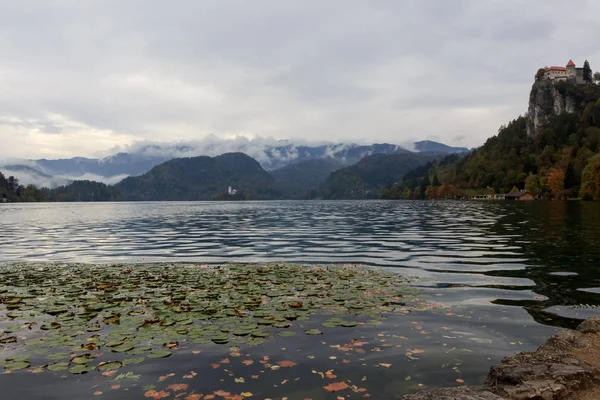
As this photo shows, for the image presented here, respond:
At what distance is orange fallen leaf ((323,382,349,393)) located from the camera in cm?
1178

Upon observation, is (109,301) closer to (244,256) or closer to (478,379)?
(478,379)

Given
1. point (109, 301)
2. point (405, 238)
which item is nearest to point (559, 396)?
point (109, 301)

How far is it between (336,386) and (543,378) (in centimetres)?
521

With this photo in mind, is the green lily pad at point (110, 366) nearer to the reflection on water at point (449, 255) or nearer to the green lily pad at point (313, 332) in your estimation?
the green lily pad at point (313, 332)

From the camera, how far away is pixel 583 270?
2922 centimetres

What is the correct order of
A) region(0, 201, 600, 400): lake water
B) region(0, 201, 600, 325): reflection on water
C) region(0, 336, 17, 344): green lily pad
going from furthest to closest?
region(0, 201, 600, 325): reflection on water
region(0, 336, 17, 344): green lily pad
region(0, 201, 600, 400): lake water

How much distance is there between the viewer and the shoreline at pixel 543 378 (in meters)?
9.74

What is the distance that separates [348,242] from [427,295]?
97.8 ft

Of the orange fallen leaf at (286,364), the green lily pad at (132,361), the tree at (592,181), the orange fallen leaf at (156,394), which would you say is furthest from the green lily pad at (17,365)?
the tree at (592,181)

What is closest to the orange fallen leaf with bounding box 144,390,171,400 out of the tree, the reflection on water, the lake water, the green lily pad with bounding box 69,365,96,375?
the lake water

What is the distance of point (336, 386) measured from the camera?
1198 centimetres

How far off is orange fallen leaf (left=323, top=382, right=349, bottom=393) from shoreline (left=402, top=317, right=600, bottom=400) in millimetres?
2143

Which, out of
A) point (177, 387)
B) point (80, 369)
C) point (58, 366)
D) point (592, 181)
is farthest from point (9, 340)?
point (592, 181)

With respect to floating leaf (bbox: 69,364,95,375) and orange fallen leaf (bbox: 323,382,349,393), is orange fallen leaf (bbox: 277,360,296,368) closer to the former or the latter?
orange fallen leaf (bbox: 323,382,349,393)
